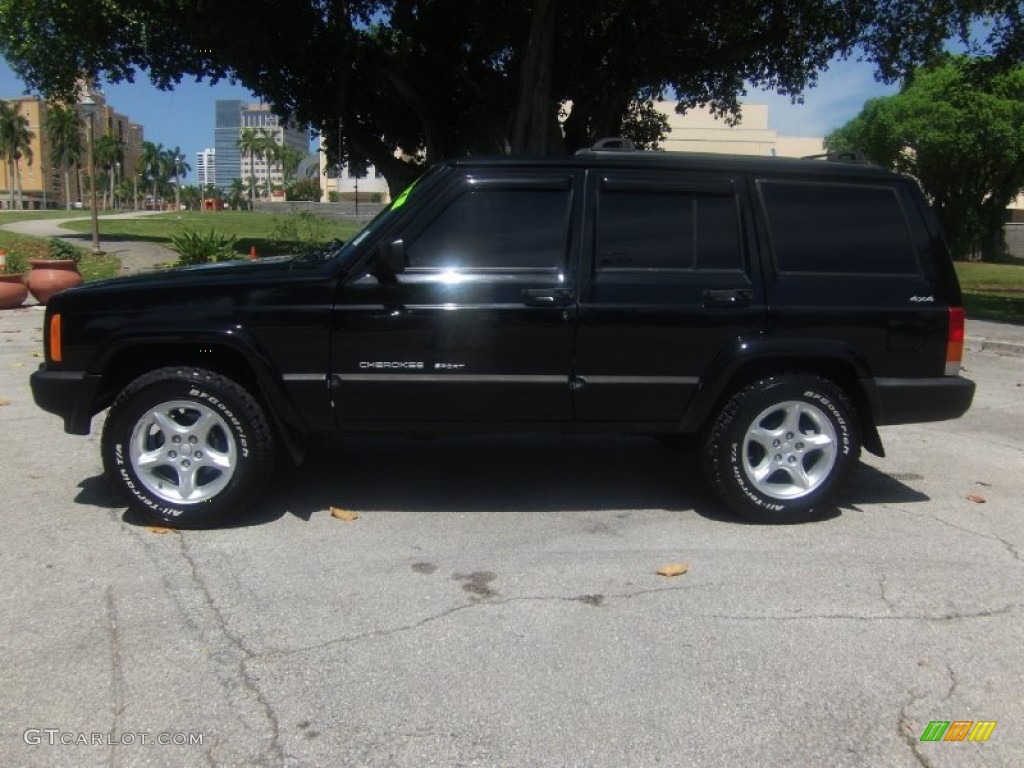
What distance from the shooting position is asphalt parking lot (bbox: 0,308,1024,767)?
114 inches

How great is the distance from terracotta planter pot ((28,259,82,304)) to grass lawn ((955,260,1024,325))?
1545cm

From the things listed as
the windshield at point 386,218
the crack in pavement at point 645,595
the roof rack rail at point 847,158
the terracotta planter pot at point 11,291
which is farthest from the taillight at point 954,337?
the terracotta planter pot at point 11,291

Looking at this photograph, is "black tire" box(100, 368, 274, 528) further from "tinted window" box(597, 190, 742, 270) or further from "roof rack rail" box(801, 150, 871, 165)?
"roof rack rail" box(801, 150, 871, 165)

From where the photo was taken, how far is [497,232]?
4656 millimetres

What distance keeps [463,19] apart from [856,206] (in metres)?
17.8

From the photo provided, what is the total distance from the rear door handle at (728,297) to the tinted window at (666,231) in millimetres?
150

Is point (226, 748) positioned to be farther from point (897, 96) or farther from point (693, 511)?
point (897, 96)

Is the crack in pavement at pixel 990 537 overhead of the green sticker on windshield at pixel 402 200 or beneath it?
beneath

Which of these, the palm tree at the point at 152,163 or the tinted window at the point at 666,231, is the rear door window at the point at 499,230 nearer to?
the tinted window at the point at 666,231

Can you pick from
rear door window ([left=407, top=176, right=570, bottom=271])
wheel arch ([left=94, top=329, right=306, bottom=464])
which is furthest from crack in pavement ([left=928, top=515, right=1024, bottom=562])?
wheel arch ([left=94, top=329, right=306, bottom=464])

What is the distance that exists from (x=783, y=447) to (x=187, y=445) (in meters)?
3.20

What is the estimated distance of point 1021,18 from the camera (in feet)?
52.6

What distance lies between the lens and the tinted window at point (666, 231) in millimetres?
4699

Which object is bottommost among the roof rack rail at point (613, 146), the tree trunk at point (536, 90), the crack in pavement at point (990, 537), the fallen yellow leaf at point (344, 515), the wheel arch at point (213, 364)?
the fallen yellow leaf at point (344, 515)
